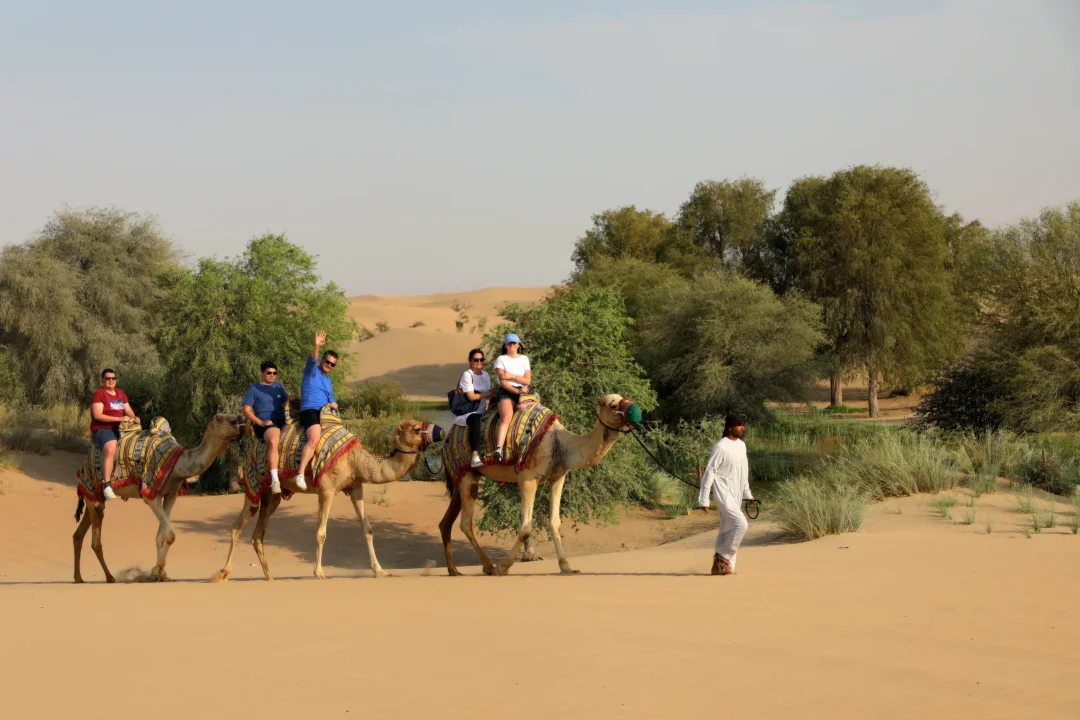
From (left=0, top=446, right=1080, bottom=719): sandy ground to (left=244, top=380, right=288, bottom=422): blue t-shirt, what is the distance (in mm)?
1974

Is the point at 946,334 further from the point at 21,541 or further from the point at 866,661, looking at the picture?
the point at 866,661

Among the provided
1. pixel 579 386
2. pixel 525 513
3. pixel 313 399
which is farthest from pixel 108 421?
pixel 579 386

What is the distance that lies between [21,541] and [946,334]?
33148 mm

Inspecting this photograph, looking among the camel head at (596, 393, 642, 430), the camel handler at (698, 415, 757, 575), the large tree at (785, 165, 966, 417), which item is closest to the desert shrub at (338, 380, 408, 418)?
the large tree at (785, 165, 966, 417)

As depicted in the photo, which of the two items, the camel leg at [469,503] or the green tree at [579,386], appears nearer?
the camel leg at [469,503]

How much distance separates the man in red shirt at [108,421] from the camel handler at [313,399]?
229 centimetres

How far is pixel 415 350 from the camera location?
277ft

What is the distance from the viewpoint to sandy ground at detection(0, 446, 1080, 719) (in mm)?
7086

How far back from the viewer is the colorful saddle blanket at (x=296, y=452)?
44.8 feet

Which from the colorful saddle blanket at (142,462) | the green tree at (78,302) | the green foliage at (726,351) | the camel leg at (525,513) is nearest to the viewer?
the camel leg at (525,513)

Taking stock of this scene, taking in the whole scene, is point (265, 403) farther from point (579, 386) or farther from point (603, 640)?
point (579, 386)

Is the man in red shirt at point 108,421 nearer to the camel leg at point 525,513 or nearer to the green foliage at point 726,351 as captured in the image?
the camel leg at point 525,513

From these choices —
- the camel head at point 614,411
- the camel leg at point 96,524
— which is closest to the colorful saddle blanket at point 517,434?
the camel head at point 614,411

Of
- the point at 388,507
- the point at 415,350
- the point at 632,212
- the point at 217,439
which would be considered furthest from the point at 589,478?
the point at 415,350
